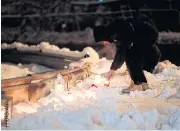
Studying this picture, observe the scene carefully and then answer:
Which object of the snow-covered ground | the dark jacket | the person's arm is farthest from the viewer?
the person's arm

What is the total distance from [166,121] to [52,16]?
53.5ft

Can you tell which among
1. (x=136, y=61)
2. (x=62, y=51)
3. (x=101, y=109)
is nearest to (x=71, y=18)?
(x=62, y=51)

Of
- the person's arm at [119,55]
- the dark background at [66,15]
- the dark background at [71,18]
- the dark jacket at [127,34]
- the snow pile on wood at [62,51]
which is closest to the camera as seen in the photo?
the dark jacket at [127,34]

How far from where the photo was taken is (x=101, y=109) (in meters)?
5.23

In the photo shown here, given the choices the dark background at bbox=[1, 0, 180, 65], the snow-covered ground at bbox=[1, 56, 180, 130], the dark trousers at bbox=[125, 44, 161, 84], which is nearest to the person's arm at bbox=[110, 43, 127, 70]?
the dark trousers at bbox=[125, 44, 161, 84]

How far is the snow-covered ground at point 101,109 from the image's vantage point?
477 centimetres

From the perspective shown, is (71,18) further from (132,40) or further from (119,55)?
(132,40)

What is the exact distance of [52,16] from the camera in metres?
20.3

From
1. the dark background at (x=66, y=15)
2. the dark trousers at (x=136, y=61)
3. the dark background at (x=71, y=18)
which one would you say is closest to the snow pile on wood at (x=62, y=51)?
the dark trousers at (x=136, y=61)

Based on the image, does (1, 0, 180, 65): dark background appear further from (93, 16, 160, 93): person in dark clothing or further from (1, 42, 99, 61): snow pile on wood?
(93, 16, 160, 93): person in dark clothing

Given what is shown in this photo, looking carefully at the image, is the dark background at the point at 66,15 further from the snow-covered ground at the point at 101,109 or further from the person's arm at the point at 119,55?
the person's arm at the point at 119,55

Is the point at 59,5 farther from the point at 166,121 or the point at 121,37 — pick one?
the point at 166,121

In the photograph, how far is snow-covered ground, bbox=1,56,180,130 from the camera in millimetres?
4773

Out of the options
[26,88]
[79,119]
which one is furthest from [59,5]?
[79,119]
